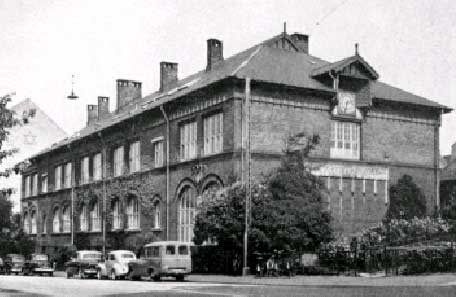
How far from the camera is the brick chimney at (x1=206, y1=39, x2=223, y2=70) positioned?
4900 centimetres

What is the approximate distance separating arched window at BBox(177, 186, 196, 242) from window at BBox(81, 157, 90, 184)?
59.0ft

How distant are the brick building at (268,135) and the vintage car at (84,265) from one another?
18.3 feet

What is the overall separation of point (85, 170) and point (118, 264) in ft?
85.2

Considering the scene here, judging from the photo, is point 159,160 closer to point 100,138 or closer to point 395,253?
point 100,138

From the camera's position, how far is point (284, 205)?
34.5 m

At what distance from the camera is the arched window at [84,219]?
2385 inches

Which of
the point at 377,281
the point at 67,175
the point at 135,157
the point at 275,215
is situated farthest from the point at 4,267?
the point at 377,281

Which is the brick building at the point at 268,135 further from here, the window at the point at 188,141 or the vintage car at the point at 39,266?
the vintage car at the point at 39,266

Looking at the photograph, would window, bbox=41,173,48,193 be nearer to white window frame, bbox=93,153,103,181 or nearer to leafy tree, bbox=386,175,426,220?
white window frame, bbox=93,153,103,181

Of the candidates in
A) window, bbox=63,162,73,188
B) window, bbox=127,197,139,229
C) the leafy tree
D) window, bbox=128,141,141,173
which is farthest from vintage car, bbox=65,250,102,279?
window, bbox=63,162,73,188

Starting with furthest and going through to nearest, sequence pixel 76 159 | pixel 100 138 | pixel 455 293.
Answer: pixel 76 159 → pixel 100 138 → pixel 455 293

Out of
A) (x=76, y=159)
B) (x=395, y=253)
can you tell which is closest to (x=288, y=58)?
(x=395, y=253)

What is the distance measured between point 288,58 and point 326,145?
5.92 m

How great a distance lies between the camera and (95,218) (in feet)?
194
